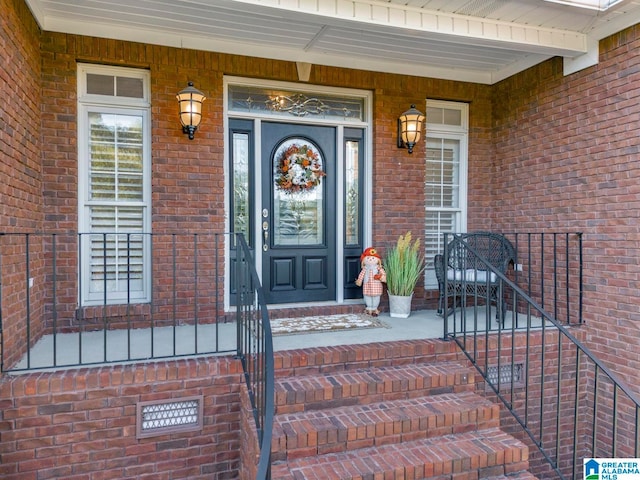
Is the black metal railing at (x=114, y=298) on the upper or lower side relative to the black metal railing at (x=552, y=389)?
upper

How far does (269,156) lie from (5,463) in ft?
10.1

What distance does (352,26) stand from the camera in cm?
342

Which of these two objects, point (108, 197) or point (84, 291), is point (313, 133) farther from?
point (84, 291)

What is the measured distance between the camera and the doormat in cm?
373

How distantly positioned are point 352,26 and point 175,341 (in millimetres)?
2753

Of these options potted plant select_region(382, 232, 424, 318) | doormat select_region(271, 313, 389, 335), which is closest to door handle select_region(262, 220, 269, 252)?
doormat select_region(271, 313, 389, 335)

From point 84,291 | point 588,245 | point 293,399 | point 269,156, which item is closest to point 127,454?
point 293,399

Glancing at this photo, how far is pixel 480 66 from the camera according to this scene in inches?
186

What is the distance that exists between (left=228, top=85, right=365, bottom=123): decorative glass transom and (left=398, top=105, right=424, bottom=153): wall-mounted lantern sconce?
A: 1.41ft

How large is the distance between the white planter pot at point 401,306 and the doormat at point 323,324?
0.27 m

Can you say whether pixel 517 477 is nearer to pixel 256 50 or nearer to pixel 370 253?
pixel 370 253

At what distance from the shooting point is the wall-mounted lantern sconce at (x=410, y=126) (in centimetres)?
443

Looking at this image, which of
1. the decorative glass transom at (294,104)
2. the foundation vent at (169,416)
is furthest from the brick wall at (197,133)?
the foundation vent at (169,416)

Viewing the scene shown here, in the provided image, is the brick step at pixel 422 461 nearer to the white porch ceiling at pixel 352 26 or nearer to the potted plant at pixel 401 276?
the potted plant at pixel 401 276
